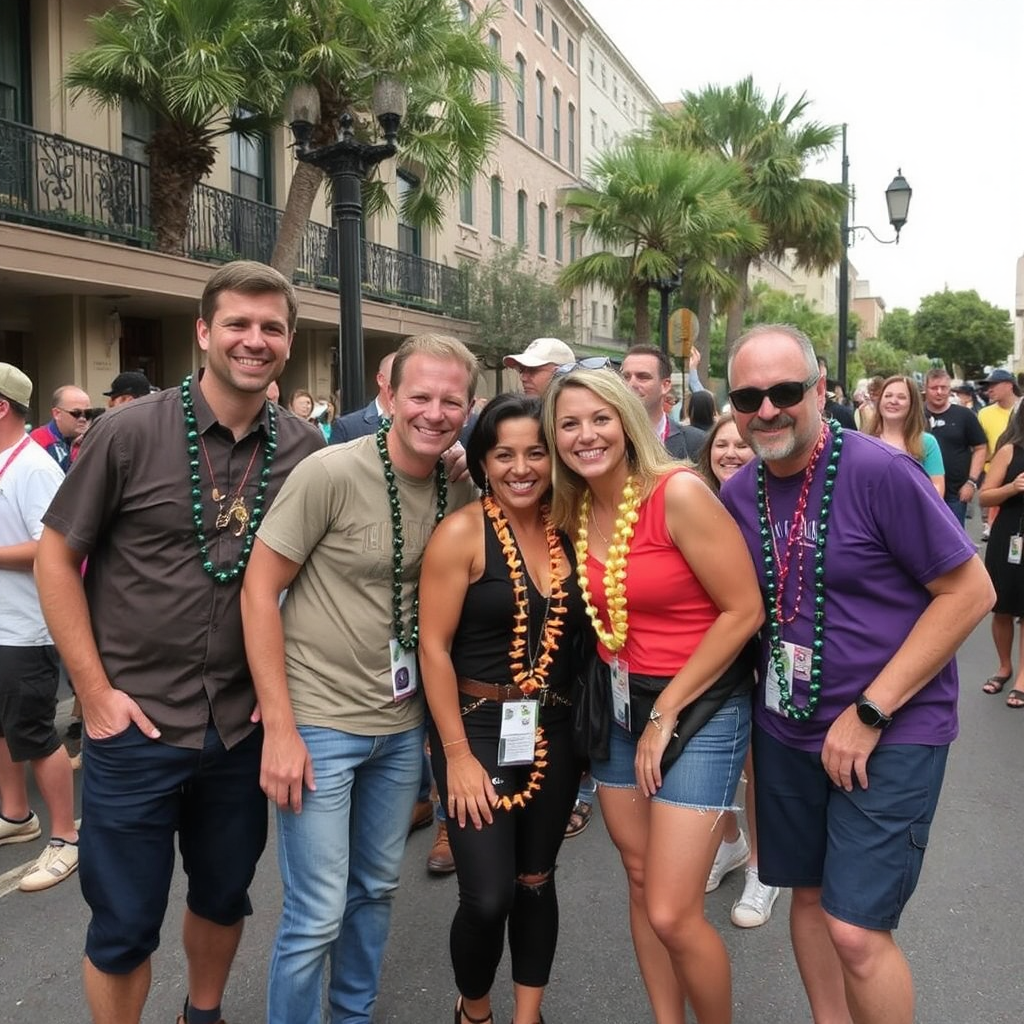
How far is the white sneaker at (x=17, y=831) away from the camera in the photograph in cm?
407

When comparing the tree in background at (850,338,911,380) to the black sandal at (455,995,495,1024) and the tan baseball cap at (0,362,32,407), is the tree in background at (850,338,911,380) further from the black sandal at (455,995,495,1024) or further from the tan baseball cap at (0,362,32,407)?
the black sandal at (455,995,495,1024)

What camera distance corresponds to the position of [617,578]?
244 cm

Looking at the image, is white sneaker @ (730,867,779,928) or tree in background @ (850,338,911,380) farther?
tree in background @ (850,338,911,380)

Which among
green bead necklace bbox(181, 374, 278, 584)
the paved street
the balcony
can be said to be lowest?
the paved street

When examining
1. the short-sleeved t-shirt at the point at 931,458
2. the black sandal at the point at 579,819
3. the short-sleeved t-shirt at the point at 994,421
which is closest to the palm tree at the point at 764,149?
the short-sleeved t-shirt at the point at 994,421

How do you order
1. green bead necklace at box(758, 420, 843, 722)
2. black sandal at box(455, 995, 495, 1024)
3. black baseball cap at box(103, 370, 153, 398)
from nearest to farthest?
green bead necklace at box(758, 420, 843, 722), black sandal at box(455, 995, 495, 1024), black baseball cap at box(103, 370, 153, 398)

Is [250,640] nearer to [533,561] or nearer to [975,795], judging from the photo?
[533,561]

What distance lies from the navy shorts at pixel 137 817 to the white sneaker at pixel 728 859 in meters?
2.12

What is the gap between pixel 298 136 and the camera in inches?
315

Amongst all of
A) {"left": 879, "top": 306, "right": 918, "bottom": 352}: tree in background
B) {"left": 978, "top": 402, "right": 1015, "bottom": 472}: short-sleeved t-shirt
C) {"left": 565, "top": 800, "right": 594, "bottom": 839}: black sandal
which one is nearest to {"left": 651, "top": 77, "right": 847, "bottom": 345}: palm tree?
{"left": 978, "top": 402, "right": 1015, "bottom": 472}: short-sleeved t-shirt

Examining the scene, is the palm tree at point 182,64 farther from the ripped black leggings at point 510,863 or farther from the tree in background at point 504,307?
the tree in background at point 504,307

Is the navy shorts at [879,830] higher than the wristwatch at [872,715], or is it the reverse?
the wristwatch at [872,715]

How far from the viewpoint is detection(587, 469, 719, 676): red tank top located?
95.1 inches

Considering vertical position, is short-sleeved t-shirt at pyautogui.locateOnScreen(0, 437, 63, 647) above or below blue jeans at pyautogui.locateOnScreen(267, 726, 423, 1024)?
above
